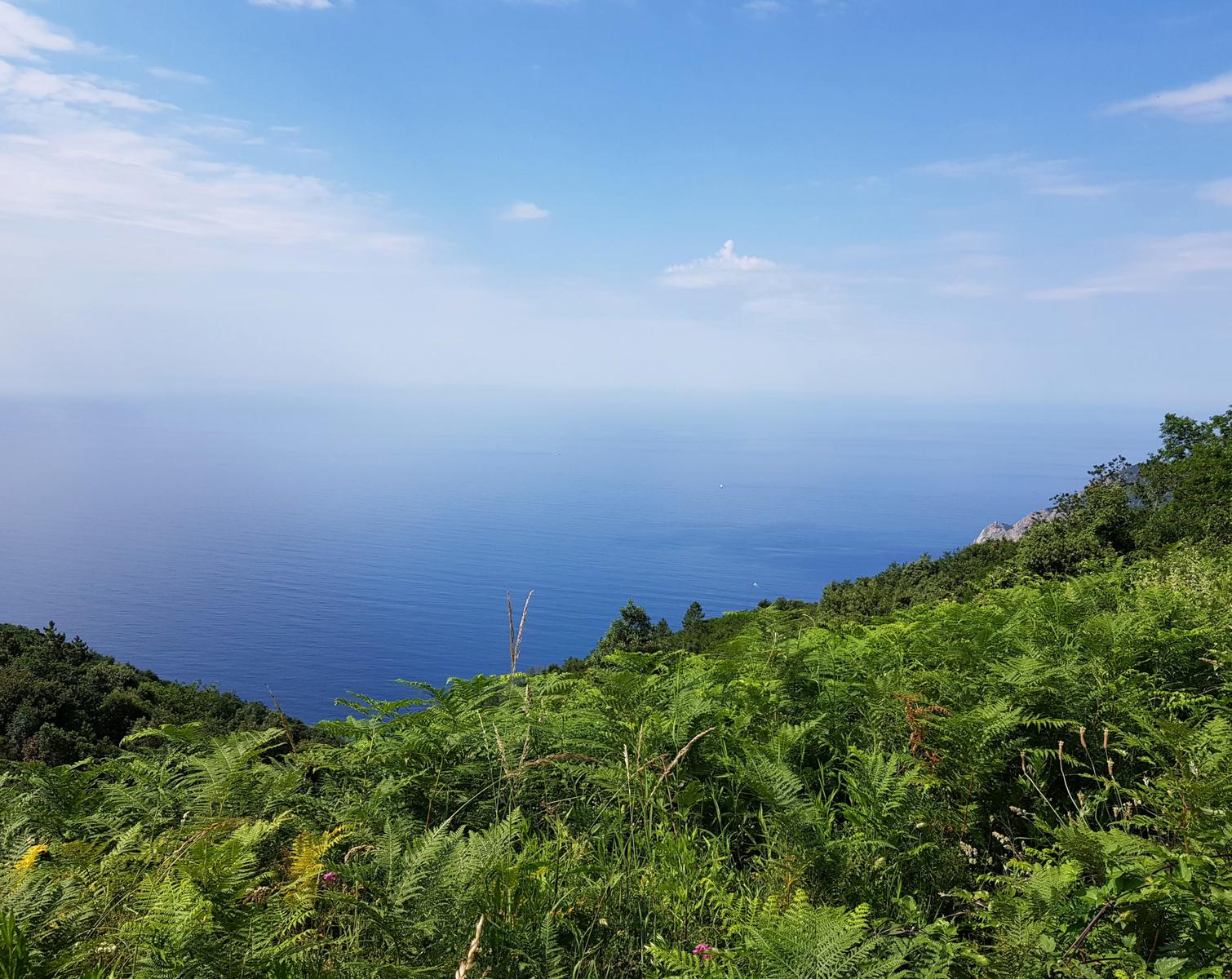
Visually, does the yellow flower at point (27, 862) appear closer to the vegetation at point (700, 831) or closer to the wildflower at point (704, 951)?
the vegetation at point (700, 831)

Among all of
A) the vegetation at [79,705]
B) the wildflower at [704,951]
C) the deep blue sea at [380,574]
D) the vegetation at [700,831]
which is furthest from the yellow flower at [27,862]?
the deep blue sea at [380,574]

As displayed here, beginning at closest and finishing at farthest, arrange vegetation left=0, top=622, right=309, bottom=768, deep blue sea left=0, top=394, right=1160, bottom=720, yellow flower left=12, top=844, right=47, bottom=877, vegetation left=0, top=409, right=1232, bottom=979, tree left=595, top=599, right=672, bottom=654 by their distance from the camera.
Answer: vegetation left=0, top=409, right=1232, bottom=979 < yellow flower left=12, top=844, right=47, bottom=877 < vegetation left=0, top=622, right=309, bottom=768 < tree left=595, top=599, right=672, bottom=654 < deep blue sea left=0, top=394, right=1160, bottom=720

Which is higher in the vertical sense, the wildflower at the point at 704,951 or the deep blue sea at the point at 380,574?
the wildflower at the point at 704,951

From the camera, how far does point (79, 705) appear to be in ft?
53.5

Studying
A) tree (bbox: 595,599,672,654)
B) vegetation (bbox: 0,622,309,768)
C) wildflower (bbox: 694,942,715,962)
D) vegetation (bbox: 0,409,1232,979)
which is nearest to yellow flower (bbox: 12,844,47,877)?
vegetation (bbox: 0,409,1232,979)

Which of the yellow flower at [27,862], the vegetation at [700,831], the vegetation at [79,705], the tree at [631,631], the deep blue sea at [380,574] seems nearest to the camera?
the vegetation at [700,831]

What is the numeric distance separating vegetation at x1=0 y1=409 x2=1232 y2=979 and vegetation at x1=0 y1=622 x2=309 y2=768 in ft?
39.0

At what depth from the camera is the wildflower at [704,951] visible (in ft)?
5.35

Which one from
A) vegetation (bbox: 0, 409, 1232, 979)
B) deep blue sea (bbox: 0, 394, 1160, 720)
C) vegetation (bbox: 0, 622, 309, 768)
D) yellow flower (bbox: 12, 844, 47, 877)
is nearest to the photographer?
vegetation (bbox: 0, 409, 1232, 979)

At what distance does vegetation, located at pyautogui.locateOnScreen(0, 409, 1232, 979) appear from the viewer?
1474 mm

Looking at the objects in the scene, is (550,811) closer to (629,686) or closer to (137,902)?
(629,686)

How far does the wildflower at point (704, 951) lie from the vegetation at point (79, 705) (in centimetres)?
1309

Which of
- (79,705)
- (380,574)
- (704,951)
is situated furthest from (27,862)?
(380,574)

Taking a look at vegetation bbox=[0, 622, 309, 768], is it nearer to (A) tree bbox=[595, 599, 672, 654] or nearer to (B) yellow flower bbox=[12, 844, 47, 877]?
(B) yellow flower bbox=[12, 844, 47, 877]
